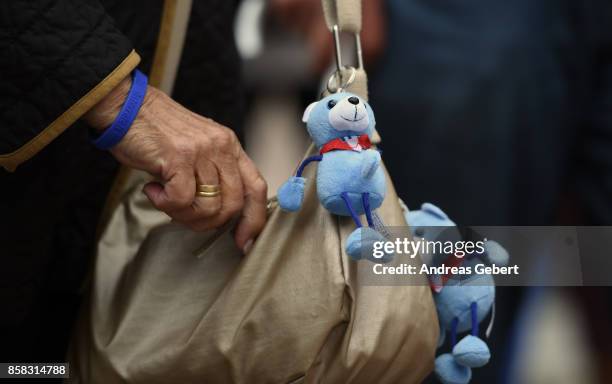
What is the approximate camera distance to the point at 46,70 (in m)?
1.10

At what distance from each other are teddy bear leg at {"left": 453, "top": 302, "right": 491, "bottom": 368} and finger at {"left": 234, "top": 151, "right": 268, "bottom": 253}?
28 cm

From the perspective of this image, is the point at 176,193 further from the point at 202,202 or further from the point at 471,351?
the point at 471,351

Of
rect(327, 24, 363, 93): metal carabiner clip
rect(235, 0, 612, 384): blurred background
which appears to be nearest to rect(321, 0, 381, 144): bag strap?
rect(327, 24, 363, 93): metal carabiner clip

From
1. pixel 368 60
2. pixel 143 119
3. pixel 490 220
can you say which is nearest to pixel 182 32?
pixel 143 119

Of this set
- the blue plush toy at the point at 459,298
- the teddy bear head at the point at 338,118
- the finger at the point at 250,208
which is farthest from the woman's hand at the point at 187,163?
the blue plush toy at the point at 459,298

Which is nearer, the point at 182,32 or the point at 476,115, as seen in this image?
the point at 182,32

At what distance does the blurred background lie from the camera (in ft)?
7.06

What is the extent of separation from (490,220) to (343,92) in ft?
3.63

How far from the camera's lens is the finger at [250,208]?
3.92 feet

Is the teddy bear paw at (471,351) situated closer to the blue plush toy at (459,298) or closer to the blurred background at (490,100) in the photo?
the blue plush toy at (459,298)

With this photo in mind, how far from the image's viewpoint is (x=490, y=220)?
7.18 ft

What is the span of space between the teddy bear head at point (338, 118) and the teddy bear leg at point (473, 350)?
0.27 meters

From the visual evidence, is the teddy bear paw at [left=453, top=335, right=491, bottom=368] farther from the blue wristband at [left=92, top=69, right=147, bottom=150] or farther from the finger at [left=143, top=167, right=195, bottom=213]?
the blue wristband at [left=92, top=69, right=147, bottom=150]

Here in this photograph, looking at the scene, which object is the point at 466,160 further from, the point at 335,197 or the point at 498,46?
the point at 335,197
